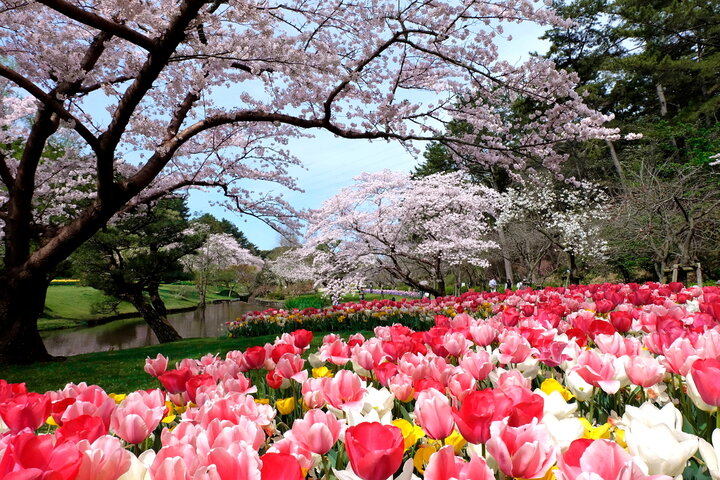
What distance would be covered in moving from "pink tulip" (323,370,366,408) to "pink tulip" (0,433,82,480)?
2.18 feet

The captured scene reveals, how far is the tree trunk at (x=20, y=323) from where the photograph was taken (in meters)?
7.12

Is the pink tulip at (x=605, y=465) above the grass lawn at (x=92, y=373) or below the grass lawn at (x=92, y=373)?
above

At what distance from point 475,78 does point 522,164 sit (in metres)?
1.78

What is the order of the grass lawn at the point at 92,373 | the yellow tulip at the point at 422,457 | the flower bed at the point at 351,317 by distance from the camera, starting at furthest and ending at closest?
the flower bed at the point at 351,317
the grass lawn at the point at 92,373
the yellow tulip at the point at 422,457

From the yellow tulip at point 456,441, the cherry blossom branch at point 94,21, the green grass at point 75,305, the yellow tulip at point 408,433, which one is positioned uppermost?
the cherry blossom branch at point 94,21

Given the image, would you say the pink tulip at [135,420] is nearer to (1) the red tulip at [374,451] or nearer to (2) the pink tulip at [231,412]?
(2) the pink tulip at [231,412]

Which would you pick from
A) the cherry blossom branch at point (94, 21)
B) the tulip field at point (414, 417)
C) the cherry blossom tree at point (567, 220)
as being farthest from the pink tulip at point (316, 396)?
the cherry blossom tree at point (567, 220)

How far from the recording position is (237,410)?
126 centimetres

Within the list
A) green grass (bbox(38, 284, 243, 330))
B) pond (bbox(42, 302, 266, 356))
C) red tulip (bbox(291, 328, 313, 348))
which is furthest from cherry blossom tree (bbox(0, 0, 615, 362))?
green grass (bbox(38, 284, 243, 330))

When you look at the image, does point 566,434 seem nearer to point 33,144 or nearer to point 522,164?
point 522,164

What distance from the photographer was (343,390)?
52.9 inches

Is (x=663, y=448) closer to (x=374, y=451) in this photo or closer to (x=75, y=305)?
(x=374, y=451)

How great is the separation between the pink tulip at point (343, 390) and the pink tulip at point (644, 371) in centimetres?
82

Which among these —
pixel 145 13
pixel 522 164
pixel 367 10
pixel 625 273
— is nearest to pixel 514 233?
pixel 625 273
